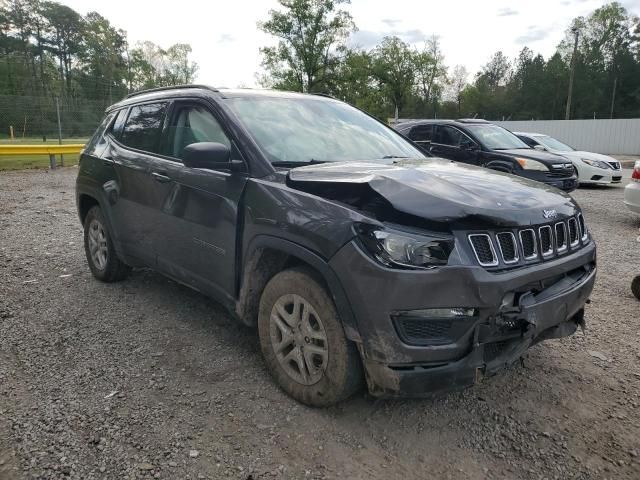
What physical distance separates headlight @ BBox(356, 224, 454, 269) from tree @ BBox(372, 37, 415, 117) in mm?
65118

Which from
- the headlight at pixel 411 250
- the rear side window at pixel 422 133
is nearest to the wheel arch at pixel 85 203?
the headlight at pixel 411 250

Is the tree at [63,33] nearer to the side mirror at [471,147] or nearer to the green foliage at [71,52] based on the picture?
the green foliage at [71,52]

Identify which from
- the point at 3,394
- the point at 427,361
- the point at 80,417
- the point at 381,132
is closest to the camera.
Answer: the point at 427,361

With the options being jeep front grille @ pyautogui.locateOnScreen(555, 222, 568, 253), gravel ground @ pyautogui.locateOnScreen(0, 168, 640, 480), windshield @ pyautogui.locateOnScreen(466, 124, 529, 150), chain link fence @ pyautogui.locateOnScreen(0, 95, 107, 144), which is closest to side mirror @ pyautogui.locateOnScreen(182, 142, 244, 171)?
gravel ground @ pyautogui.locateOnScreen(0, 168, 640, 480)

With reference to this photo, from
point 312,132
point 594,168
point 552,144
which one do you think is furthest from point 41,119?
point 312,132

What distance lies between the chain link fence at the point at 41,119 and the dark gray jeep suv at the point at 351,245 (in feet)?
76.6

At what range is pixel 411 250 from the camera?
91.3 inches

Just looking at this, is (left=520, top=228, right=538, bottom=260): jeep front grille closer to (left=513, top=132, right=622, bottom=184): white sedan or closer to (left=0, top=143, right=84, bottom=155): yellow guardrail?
(left=513, top=132, right=622, bottom=184): white sedan

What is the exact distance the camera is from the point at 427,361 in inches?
91.5

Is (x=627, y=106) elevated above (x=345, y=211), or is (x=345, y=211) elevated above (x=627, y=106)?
(x=627, y=106)

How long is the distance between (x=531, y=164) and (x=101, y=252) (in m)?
7.98

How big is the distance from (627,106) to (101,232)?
70.8 meters

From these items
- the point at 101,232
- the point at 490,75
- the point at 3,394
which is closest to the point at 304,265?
the point at 3,394

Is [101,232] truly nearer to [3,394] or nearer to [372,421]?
[3,394]
